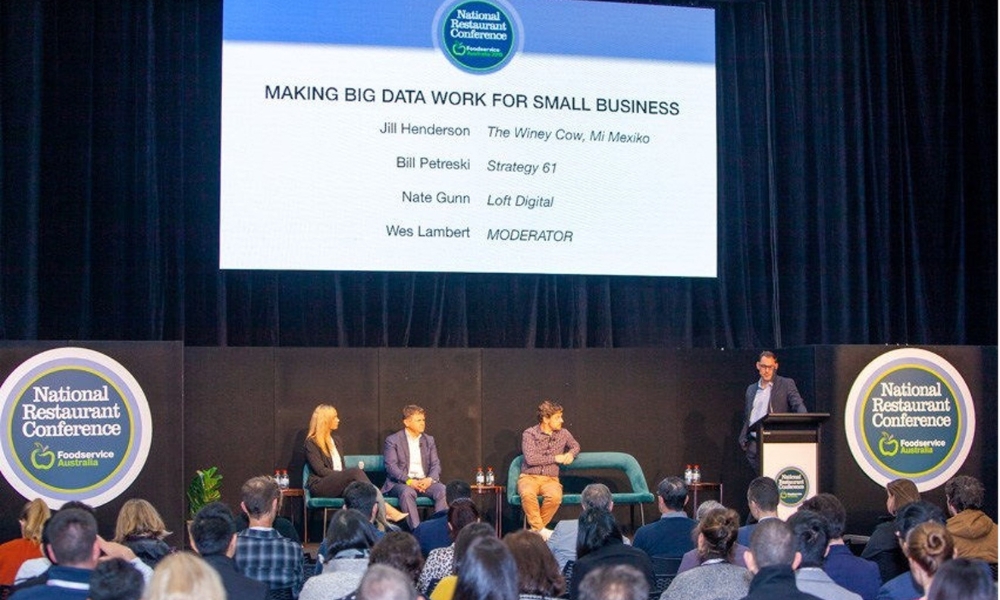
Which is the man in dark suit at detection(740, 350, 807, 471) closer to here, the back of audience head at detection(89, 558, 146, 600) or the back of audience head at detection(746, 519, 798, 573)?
the back of audience head at detection(746, 519, 798, 573)

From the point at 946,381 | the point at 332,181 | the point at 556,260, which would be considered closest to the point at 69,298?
the point at 332,181

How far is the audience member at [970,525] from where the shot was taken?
5.72 meters

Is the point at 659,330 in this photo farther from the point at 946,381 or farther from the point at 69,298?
the point at 69,298

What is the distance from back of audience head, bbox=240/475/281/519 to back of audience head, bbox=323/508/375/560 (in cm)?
37

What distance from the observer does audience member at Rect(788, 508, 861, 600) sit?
4.40 metres

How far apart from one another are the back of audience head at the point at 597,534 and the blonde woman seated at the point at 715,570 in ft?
1.05

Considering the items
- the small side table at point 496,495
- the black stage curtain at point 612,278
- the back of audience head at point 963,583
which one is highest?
the black stage curtain at point 612,278

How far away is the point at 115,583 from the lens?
137 inches

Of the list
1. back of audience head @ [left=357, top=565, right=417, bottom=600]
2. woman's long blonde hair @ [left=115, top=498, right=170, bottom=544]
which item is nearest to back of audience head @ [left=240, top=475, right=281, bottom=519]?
woman's long blonde hair @ [left=115, top=498, right=170, bottom=544]

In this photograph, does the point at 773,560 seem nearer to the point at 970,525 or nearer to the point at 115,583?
the point at 115,583

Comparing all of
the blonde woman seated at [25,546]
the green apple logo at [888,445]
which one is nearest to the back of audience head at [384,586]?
the blonde woman seated at [25,546]

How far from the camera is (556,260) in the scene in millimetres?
9719

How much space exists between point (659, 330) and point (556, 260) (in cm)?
147

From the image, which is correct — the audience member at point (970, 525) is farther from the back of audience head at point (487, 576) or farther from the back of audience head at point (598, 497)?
the back of audience head at point (487, 576)
